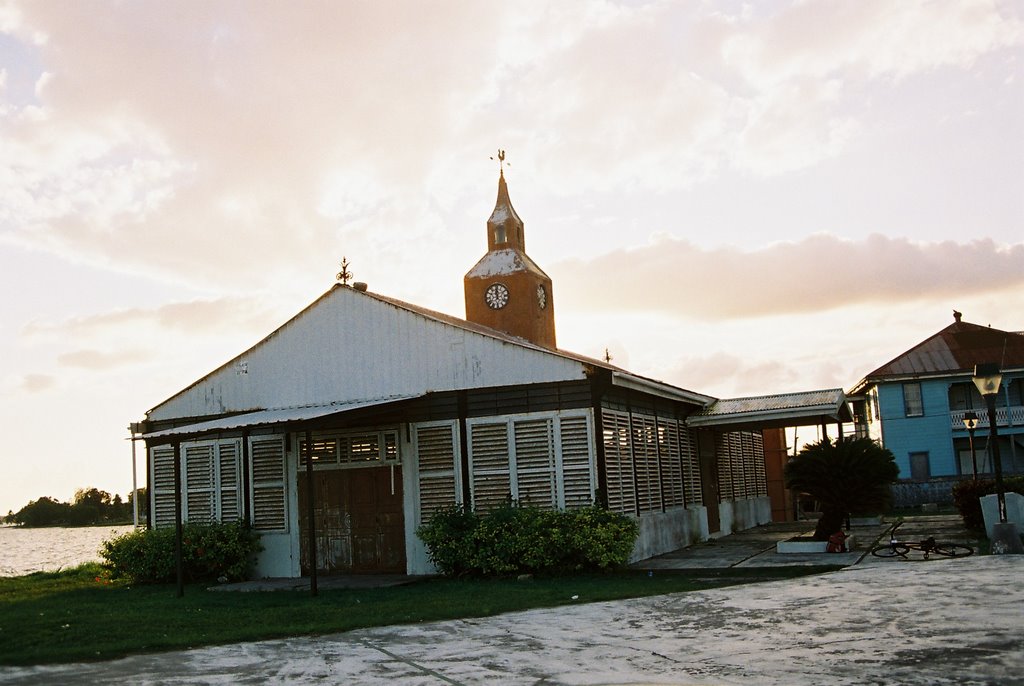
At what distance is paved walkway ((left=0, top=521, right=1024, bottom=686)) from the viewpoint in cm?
725

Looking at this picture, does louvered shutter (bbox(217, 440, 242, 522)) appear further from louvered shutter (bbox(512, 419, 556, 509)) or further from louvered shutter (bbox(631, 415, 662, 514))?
louvered shutter (bbox(631, 415, 662, 514))

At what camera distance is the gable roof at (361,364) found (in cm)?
1689

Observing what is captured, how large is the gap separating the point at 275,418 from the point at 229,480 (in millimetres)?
3494

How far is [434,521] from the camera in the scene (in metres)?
16.5

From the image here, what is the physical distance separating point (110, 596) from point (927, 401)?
35.6 m

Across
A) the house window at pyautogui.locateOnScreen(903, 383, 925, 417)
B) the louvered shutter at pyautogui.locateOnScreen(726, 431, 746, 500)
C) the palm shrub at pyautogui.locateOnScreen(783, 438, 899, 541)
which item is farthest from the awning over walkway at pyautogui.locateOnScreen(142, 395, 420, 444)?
the house window at pyautogui.locateOnScreen(903, 383, 925, 417)

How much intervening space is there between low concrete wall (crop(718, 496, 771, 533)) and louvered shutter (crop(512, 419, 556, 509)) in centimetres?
880

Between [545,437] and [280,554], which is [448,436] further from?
[280,554]

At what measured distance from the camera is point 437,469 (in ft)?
56.3

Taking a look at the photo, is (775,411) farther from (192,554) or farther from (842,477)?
(192,554)

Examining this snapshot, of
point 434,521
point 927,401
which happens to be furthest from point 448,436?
point 927,401

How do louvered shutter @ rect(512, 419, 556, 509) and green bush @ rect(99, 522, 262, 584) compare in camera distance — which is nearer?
louvered shutter @ rect(512, 419, 556, 509)

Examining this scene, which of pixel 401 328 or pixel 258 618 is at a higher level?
pixel 401 328

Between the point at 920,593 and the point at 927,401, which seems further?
the point at 927,401
